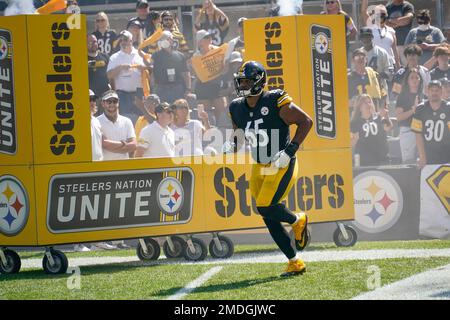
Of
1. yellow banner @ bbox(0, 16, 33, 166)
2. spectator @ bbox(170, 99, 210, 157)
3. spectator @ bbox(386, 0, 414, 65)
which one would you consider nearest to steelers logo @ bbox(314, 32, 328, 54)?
spectator @ bbox(170, 99, 210, 157)

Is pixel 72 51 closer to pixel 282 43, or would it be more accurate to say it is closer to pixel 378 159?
pixel 282 43

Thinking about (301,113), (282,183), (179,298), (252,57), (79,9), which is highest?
(79,9)

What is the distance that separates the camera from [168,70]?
15.9 meters

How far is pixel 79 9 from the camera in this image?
54.9ft

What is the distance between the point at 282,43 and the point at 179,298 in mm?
4716

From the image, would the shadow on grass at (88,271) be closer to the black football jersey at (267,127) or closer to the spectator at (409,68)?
the black football jersey at (267,127)

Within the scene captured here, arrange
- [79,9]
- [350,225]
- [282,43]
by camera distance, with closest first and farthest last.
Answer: [282,43]
[350,225]
[79,9]

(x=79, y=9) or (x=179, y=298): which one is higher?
(x=79, y=9)

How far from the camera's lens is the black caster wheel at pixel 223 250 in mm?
12342

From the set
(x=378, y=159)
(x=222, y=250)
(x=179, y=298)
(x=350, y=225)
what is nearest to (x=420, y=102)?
(x=378, y=159)

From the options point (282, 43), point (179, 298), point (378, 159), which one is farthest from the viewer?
point (378, 159)

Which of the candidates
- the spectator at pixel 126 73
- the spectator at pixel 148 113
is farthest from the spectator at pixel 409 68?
the spectator at pixel 126 73

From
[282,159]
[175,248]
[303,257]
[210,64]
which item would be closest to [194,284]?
[282,159]
